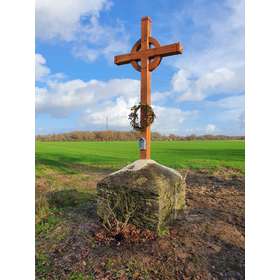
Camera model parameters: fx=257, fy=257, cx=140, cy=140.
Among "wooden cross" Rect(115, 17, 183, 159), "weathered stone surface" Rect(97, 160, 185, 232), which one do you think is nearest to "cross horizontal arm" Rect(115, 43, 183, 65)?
"wooden cross" Rect(115, 17, 183, 159)

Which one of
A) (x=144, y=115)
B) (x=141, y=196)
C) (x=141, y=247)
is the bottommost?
(x=141, y=247)

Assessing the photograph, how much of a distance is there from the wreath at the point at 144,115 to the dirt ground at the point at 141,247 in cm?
174

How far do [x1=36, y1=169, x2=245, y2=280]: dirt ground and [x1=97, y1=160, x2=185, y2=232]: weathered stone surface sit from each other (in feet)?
0.61

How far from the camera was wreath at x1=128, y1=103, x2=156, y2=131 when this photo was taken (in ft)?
14.8

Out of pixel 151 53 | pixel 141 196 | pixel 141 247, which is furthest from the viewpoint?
pixel 151 53

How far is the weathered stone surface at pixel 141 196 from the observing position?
12.4ft

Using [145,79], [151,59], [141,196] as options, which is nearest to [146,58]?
[151,59]

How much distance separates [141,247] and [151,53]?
3.17 metres

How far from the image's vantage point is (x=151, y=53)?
4.53m

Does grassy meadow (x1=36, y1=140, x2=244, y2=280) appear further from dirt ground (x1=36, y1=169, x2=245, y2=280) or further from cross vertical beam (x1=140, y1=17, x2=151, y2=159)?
cross vertical beam (x1=140, y1=17, x2=151, y2=159)

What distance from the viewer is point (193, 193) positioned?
644 centimetres

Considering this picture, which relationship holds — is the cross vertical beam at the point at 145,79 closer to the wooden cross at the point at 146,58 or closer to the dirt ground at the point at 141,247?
the wooden cross at the point at 146,58

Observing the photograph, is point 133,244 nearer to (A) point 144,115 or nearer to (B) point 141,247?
(B) point 141,247

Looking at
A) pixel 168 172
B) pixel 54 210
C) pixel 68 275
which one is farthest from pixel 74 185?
pixel 68 275
